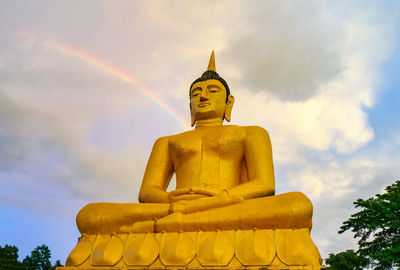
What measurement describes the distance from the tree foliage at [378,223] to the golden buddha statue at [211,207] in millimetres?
8853

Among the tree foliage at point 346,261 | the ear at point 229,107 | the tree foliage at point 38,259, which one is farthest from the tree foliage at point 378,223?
the tree foliage at point 38,259

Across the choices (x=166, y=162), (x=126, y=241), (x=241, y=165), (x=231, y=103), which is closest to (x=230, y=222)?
(x=126, y=241)

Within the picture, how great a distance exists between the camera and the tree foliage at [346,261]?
15.3 m

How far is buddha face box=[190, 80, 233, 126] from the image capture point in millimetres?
7961

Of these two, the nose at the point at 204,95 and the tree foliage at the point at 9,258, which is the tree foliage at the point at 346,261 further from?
the tree foliage at the point at 9,258

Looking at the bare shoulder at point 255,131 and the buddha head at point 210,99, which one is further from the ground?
the buddha head at point 210,99

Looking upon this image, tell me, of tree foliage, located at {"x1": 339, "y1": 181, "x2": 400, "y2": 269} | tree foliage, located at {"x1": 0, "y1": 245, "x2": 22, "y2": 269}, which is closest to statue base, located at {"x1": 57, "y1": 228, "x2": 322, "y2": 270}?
tree foliage, located at {"x1": 339, "y1": 181, "x2": 400, "y2": 269}

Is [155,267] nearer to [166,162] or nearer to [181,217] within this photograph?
[181,217]

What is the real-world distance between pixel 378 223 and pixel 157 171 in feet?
33.7

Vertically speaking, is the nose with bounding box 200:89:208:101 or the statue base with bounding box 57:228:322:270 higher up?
the nose with bounding box 200:89:208:101

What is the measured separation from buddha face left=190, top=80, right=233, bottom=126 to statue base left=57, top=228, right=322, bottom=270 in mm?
3172

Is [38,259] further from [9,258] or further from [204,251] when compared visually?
[204,251]

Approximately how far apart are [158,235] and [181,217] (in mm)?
385

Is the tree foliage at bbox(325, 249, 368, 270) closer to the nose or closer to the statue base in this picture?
the nose
